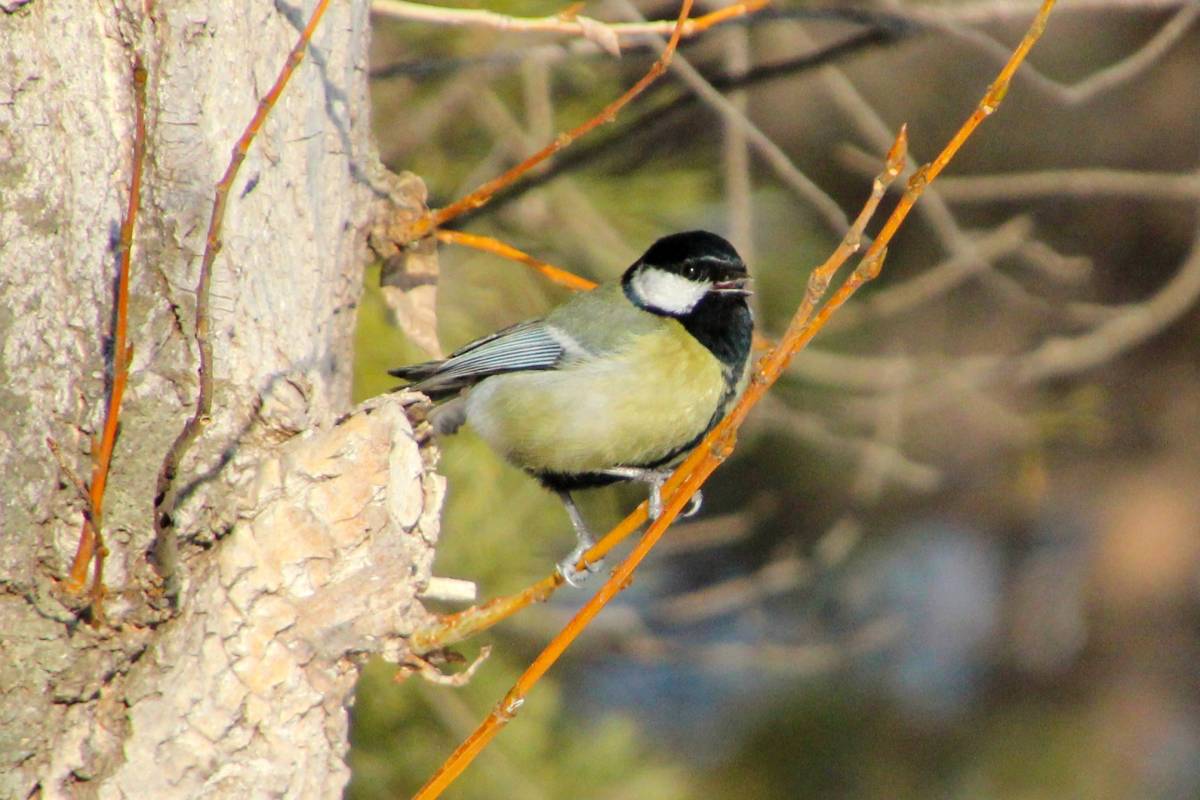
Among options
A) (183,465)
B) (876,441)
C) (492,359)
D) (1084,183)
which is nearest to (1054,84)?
(1084,183)

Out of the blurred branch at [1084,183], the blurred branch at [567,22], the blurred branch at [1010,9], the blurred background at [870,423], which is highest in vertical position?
the blurred branch at [1010,9]

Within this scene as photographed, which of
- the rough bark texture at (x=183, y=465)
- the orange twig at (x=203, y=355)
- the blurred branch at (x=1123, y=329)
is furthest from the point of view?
the blurred branch at (x=1123, y=329)

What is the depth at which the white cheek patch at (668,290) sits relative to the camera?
8.28 ft

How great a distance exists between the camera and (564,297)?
10.9 ft

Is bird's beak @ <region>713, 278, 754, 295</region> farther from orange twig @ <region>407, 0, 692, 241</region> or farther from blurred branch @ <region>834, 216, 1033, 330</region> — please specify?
blurred branch @ <region>834, 216, 1033, 330</region>

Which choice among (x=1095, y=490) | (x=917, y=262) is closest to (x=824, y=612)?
(x=1095, y=490)

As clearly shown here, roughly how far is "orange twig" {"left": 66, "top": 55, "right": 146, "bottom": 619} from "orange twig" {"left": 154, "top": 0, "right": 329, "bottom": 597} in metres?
0.07

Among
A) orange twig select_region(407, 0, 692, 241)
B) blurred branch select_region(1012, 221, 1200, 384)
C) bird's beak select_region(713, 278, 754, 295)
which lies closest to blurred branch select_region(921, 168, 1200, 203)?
blurred branch select_region(1012, 221, 1200, 384)

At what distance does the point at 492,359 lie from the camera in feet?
8.02

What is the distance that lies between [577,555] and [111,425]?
0.97 m

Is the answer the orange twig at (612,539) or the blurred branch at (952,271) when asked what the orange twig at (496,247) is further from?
the blurred branch at (952,271)

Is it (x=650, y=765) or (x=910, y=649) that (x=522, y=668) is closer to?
(x=650, y=765)

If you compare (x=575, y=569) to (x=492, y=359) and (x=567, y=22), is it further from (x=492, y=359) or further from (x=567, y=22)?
(x=567, y=22)

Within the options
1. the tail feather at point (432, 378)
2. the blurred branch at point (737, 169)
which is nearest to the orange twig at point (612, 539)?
the tail feather at point (432, 378)
